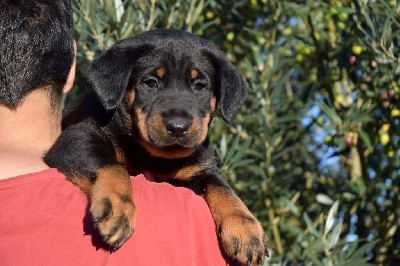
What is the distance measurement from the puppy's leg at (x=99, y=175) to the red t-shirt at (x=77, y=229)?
4cm

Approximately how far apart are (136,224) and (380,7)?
9.07ft

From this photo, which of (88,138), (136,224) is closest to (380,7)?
(88,138)

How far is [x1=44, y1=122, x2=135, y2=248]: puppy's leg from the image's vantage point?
9.55 ft

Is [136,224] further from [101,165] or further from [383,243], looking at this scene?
[383,243]

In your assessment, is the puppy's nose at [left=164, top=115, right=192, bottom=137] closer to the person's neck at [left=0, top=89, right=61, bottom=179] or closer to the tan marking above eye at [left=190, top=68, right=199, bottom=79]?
the tan marking above eye at [left=190, top=68, right=199, bottom=79]

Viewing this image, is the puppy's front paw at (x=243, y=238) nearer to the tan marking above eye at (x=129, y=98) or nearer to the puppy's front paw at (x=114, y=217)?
the puppy's front paw at (x=114, y=217)

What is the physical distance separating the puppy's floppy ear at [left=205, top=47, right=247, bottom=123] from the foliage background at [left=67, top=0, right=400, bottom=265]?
0.96 m

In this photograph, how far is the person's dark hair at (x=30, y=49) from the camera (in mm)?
2977

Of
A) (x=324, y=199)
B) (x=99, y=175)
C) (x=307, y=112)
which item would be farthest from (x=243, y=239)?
(x=307, y=112)

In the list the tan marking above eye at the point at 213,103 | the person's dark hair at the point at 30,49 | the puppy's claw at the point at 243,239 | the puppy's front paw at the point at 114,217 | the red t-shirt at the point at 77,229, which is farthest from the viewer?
the tan marking above eye at the point at 213,103

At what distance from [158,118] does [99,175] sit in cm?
46

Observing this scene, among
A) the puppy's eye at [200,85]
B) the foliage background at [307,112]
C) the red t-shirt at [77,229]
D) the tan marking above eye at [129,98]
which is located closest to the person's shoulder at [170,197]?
the red t-shirt at [77,229]

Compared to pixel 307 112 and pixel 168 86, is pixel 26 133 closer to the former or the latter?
pixel 168 86

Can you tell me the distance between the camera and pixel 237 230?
321 centimetres
